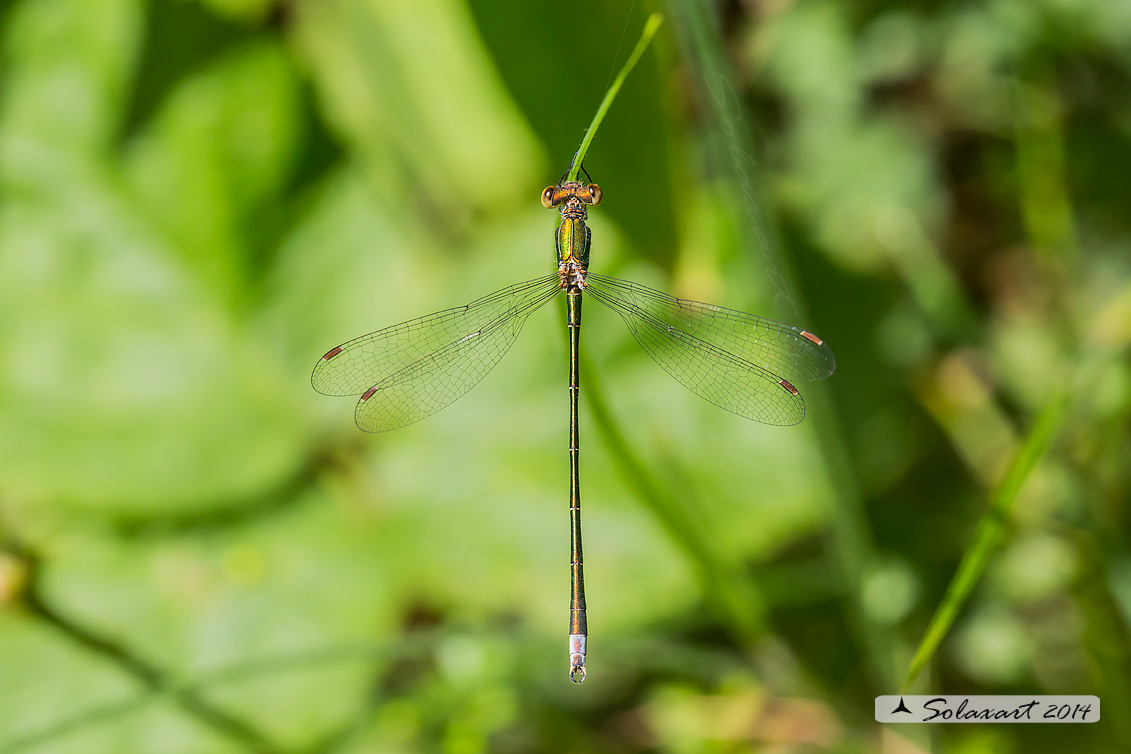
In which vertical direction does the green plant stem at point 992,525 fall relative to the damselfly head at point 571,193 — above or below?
below

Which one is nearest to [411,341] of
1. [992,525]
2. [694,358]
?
[694,358]

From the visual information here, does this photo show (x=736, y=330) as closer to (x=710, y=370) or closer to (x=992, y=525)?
(x=710, y=370)

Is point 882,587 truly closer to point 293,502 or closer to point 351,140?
point 293,502

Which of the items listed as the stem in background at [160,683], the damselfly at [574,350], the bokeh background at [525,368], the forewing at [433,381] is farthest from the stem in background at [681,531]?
the stem in background at [160,683]

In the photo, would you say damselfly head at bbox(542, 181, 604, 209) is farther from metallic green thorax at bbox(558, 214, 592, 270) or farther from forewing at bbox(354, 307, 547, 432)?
forewing at bbox(354, 307, 547, 432)

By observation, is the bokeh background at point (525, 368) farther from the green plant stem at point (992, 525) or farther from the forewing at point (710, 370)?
the green plant stem at point (992, 525)

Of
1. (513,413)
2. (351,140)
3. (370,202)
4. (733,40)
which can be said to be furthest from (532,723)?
(733,40)

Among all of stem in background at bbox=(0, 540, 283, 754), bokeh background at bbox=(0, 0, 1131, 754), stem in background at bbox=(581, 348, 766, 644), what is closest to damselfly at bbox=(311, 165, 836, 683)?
bokeh background at bbox=(0, 0, 1131, 754)
